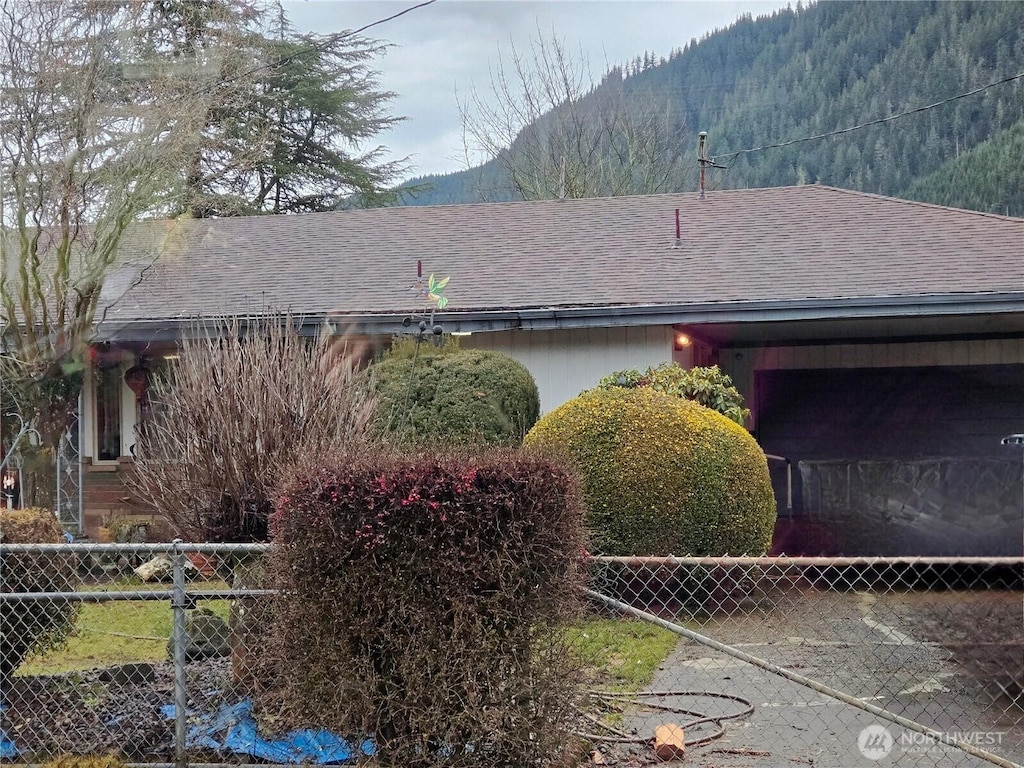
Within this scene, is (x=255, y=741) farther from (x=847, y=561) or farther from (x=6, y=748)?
(x=847, y=561)

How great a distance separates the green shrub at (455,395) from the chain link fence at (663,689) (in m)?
3.09

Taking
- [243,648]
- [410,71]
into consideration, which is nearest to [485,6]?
[243,648]

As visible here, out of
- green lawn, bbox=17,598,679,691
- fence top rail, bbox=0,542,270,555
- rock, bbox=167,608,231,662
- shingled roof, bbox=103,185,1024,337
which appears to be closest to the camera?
fence top rail, bbox=0,542,270,555

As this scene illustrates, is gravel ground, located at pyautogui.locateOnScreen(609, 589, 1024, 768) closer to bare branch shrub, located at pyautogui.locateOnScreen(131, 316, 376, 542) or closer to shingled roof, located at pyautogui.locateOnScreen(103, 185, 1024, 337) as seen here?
bare branch shrub, located at pyautogui.locateOnScreen(131, 316, 376, 542)

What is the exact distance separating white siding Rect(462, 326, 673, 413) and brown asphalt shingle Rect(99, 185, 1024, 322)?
43 cm

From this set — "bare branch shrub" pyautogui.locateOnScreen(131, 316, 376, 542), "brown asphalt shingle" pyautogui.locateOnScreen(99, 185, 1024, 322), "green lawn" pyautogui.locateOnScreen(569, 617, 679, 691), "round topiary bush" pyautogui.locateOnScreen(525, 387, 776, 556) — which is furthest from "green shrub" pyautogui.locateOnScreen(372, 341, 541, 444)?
"bare branch shrub" pyautogui.locateOnScreen(131, 316, 376, 542)

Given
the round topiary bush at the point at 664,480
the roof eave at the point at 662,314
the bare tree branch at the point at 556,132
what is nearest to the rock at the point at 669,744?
the round topiary bush at the point at 664,480

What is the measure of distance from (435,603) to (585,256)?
10.0 meters

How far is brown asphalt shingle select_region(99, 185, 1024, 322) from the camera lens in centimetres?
1155

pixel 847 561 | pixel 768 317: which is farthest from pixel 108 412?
pixel 847 561

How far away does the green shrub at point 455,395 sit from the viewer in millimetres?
9516

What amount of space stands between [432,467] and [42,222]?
9.78 metres

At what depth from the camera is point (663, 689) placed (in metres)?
5.99

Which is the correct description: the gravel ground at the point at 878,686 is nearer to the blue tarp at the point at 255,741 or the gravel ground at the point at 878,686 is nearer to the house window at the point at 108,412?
the blue tarp at the point at 255,741
